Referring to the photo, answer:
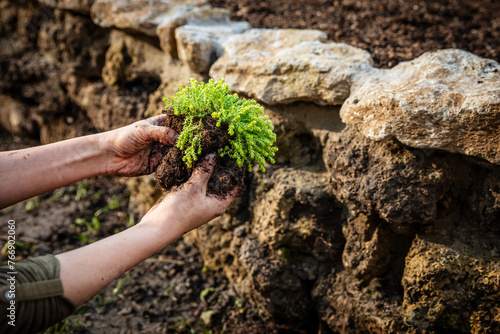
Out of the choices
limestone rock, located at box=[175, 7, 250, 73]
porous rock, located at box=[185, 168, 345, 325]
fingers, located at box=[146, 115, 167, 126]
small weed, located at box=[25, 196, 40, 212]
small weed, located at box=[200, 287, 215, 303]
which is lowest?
small weed, located at box=[200, 287, 215, 303]

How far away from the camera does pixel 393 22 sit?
3498mm

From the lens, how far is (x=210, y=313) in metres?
3.28

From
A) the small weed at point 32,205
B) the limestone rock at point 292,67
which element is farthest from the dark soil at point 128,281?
the limestone rock at point 292,67

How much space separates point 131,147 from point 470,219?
7.22 ft

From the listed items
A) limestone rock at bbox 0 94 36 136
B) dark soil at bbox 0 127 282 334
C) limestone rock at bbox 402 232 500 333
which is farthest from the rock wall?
limestone rock at bbox 0 94 36 136

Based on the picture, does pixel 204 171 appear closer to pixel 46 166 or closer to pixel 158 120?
pixel 158 120

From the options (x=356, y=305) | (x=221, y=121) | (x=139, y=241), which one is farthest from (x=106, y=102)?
(x=356, y=305)

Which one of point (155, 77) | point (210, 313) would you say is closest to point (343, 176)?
point (210, 313)

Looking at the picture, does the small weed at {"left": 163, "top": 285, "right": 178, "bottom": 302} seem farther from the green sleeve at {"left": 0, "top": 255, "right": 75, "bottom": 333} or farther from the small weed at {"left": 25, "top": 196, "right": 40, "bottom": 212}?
the small weed at {"left": 25, "top": 196, "right": 40, "bottom": 212}

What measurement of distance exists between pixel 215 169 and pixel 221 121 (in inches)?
11.6

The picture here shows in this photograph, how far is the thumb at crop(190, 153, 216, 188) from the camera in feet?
7.16

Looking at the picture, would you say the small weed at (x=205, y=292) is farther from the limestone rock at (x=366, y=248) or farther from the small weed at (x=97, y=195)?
the small weed at (x=97, y=195)

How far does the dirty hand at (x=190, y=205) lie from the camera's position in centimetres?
200

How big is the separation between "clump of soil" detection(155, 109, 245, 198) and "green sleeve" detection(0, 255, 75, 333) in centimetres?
84
